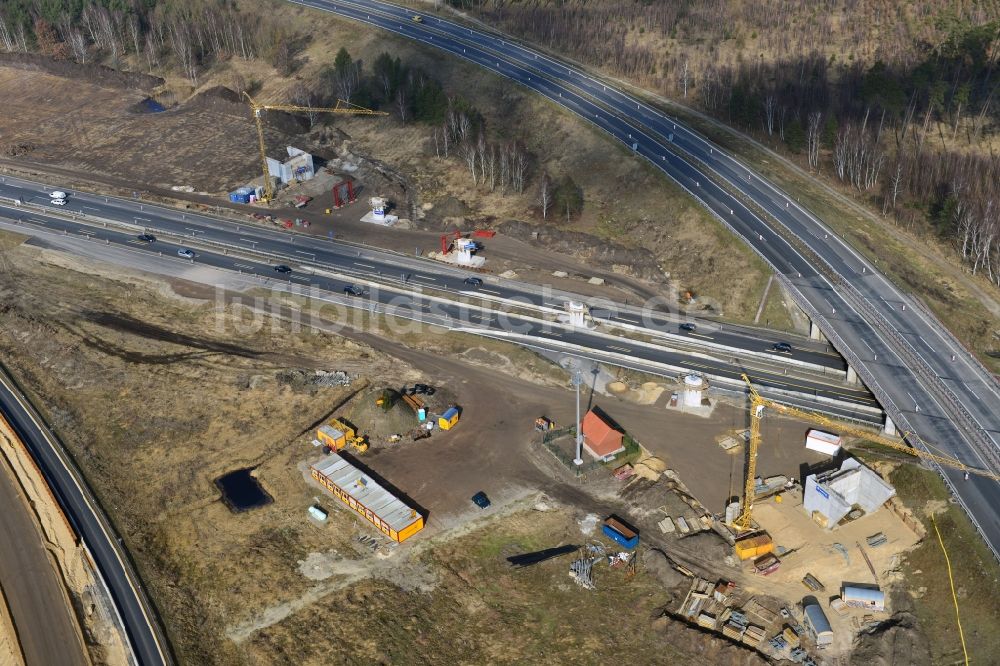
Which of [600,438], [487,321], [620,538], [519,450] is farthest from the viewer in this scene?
[487,321]

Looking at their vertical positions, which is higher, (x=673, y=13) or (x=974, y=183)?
(x=673, y=13)

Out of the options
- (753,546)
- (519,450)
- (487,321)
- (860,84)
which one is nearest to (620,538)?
(753,546)

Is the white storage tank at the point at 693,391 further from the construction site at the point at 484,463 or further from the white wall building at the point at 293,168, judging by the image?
the white wall building at the point at 293,168

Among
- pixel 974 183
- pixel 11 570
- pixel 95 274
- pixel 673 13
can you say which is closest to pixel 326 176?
pixel 95 274

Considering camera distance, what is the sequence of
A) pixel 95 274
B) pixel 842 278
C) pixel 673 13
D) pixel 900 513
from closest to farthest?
pixel 900 513, pixel 842 278, pixel 95 274, pixel 673 13

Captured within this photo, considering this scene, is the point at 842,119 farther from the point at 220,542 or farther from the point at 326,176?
the point at 220,542

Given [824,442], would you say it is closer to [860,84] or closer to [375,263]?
[375,263]

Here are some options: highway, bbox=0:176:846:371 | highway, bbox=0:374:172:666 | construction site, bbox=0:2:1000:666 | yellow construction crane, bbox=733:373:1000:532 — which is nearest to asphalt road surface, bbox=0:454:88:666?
highway, bbox=0:374:172:666
